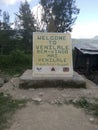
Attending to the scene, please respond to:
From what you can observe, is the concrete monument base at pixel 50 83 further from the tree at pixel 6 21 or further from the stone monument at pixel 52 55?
the tree at pixel 6 21

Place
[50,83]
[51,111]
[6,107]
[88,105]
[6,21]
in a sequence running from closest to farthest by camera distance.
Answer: [51,111]
[6,107]
[88,105]
[50,83]
[6,21]

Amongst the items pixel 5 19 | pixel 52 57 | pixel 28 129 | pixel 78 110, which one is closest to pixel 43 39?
pixel 52 57

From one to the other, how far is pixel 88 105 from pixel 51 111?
91cm

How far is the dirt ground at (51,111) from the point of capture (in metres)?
4.78

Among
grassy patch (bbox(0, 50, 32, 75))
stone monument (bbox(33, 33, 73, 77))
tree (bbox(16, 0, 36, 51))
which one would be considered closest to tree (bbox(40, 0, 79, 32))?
tree (bbox(16, 0, 36, 51))

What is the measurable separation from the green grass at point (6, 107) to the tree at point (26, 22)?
20580 millimetres

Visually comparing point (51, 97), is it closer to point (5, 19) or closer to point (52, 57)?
point (52, 57)

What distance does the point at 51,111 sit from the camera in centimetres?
559

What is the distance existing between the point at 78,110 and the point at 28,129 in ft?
4.72

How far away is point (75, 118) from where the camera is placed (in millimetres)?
5156

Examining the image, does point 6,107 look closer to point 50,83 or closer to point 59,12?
point 50,83

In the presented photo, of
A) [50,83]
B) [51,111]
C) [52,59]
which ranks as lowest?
[51,111]

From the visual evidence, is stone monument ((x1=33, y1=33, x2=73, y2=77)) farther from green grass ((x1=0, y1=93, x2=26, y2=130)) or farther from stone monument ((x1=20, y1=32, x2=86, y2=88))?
green grass ((x1=0, y1=93, x2=26, y2=130))

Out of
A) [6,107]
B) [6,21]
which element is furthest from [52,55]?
[6,21]
